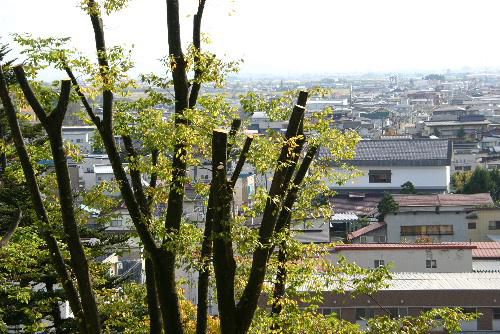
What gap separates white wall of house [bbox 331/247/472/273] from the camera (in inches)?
589

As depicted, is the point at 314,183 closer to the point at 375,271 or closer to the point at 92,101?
the point at 375,271

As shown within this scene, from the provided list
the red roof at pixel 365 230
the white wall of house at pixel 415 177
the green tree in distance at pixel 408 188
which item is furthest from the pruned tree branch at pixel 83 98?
the white wall of house at pixel 415 177

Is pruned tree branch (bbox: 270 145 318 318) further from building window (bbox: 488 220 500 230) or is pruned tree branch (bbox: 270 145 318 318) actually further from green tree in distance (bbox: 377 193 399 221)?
building window (bbox: 488 220 500 230)

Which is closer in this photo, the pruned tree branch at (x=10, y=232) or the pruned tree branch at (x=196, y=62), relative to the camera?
the pruned tree branch at (x=196, y=62)

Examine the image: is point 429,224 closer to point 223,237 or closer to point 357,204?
point 357,204

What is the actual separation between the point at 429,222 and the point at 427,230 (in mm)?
244

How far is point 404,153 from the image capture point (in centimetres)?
3241

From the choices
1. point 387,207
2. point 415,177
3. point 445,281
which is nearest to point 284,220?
point 445,281

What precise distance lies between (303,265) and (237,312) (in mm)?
A: 1006

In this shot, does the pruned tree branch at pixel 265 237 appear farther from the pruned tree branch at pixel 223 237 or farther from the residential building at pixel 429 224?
the residential building at pixel 429 224

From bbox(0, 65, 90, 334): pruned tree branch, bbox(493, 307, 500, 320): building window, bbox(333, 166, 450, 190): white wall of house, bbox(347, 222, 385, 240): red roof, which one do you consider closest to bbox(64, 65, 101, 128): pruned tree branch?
bbox(0, 65, 90, 334): pruned tree branch

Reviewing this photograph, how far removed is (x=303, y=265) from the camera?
14.6ft

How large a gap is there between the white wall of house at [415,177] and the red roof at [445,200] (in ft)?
23.0

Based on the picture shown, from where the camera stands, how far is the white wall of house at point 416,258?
14969 mm
